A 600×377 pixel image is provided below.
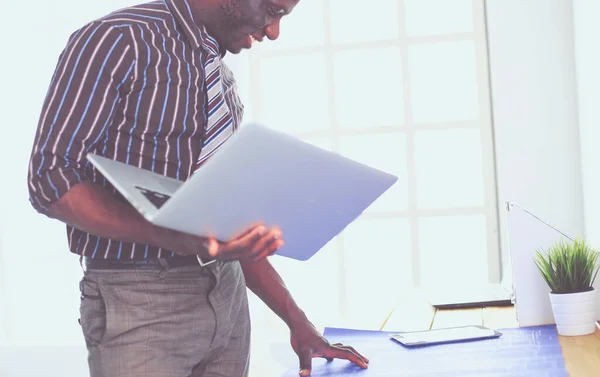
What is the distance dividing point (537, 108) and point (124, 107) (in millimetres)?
2823

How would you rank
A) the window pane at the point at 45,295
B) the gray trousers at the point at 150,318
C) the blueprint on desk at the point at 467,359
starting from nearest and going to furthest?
1. the gray trousers at the point at 150,318
2. the blueprint on desk at the point at 467,359
3. the window pane at the point at 45,295

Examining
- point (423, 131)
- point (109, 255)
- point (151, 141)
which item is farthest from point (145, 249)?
point (423, 131)

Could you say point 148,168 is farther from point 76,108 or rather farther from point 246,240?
point 246,240

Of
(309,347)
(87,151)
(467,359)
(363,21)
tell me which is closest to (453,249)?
(363,21)

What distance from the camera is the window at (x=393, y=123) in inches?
157

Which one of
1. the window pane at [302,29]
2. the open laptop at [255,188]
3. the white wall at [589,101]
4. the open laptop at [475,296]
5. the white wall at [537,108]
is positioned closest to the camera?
the open laptop at [255,188]

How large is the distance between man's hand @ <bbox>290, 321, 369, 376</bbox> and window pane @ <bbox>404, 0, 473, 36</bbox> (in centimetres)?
261

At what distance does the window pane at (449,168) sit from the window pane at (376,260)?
0.21 m

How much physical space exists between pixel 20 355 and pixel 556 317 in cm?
330

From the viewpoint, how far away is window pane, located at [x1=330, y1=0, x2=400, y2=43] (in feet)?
13.2

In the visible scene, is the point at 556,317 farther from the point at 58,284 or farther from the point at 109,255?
the point at 58,284

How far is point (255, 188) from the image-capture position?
3.62 feet

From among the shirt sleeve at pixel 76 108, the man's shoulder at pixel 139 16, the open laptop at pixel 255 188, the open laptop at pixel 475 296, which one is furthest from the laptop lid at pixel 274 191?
the open laptop at pixel 475 296

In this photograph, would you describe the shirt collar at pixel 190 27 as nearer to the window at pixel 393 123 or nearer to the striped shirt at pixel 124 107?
the striped shirt at pixel 124 107
